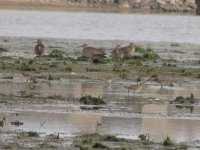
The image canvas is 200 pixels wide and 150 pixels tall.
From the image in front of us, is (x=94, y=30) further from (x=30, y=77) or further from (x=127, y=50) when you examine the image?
(x=30, y=77)

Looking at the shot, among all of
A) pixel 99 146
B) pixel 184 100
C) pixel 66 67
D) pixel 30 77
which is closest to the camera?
pixel 99 146

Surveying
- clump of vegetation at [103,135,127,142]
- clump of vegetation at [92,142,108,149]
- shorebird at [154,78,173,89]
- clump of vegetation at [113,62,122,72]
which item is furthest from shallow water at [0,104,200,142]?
clump of vegetation at [113,62,122,72]

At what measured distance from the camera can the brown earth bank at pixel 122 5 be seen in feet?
300

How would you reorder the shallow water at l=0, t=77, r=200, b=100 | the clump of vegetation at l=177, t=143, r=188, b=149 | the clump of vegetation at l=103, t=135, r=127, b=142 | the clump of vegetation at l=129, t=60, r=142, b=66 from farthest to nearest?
1. the clump of vegetation at l=129, t=60, r=142, b=66
2. the shallow water at l=0, t=77, r=200, b=100
3. the clump of vegetation at l=103, t=135, r=127, b=142
4. the clump of vegetation at l=177, t=143, r=188, b=149

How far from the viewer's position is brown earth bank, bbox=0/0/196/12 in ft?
300

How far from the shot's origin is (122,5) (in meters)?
97.9

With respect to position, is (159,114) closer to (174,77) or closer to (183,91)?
(183,91)

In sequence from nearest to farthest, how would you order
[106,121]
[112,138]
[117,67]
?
[112,138], [106,121], [117,67]

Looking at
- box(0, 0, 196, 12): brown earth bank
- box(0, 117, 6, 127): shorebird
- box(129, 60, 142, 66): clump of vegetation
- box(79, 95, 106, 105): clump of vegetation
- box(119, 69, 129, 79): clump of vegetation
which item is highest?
box(0, 0, 196, 12): brown earth bank

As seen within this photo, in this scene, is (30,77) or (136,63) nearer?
(30,77)

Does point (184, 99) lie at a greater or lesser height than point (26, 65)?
lesser

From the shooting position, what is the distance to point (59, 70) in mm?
24906

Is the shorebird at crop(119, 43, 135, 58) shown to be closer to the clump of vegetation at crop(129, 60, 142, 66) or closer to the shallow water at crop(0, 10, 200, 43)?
the clump of vegetation at crop(129, 60, 142, 66)

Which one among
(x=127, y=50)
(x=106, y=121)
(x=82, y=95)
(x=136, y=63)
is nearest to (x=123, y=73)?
(x=136, y=63)
